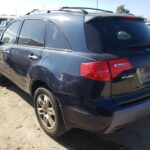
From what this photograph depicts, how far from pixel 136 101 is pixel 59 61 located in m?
1.14

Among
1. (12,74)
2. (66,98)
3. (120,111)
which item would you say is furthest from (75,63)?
(12,74)

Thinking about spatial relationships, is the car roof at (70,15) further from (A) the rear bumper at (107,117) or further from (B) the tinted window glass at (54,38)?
(A) the rear bumper at (107,117)

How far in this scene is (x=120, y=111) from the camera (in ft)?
12.2

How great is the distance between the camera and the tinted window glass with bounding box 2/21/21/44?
231 inches

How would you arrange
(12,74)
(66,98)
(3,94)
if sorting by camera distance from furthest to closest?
(3,94)
(12,74)
(66,98)

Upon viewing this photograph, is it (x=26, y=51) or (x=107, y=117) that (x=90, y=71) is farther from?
(x=26, y=51)

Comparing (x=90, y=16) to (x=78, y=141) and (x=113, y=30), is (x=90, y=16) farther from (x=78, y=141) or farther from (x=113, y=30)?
(x=78, y=141)

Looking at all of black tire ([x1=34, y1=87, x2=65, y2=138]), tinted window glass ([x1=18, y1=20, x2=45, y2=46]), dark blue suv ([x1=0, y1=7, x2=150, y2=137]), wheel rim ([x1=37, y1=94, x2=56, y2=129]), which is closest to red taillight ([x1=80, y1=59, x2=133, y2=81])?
dark blue suv ([x1=0, y1=7, x2=150, y2=137])

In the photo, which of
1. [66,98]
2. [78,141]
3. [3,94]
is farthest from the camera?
[3,94]

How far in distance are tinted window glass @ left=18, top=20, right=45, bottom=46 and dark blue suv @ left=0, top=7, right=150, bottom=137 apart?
0.11 feet

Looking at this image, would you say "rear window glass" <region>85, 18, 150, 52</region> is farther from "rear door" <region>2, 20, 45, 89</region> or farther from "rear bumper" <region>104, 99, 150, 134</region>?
"rear door" <region>2, 20, 45, 89</region>

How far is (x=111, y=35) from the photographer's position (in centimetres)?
400

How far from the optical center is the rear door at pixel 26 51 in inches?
191

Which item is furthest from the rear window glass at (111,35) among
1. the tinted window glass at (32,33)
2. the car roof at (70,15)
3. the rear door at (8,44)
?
the rear door at (8,44)
